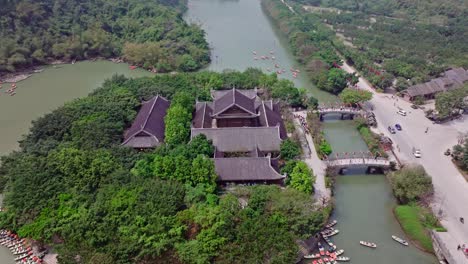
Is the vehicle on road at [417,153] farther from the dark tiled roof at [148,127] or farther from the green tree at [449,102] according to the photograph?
the dark tiled roof at [148,127]

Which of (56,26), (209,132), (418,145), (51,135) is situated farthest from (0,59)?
(418,145)

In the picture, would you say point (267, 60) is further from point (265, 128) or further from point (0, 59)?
point (0, 59)

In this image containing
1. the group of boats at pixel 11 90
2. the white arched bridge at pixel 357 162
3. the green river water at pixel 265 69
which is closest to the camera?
the green river water at pixel 265 69

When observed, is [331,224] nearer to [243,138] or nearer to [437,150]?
[243,138]

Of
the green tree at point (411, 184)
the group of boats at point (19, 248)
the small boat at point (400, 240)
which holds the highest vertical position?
the green tree at point (411, 184)

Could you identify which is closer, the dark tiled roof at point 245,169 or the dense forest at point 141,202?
the dense forest at point 141,202

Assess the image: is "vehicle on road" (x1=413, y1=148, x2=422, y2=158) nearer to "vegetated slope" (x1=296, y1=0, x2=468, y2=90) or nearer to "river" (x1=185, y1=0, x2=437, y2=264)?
"river" (x1=185, y1=0, x2=437, y2=264)

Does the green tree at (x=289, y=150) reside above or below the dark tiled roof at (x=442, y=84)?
above

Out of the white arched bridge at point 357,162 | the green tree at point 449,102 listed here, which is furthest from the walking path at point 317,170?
the green tree at point 449,102
